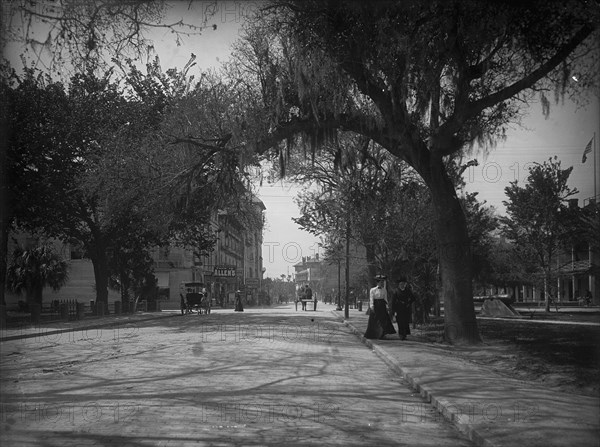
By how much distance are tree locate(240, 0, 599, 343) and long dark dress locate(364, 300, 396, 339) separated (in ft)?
7.90

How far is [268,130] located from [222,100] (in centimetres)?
258

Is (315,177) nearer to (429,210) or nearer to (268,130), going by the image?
(429,210)

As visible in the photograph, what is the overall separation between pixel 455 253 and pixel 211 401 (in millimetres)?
9777

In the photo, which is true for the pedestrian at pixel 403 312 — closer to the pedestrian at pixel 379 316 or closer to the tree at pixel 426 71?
→ the pedestrian at pixel 379 316

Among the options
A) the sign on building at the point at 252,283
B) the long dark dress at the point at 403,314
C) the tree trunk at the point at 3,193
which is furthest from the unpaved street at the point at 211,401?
the sign on building at the point at 252,283

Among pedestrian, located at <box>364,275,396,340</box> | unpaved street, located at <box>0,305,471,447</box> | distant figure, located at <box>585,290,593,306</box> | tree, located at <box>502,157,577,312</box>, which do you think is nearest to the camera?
unpaved street, located at <box>0,305,471,447</box>

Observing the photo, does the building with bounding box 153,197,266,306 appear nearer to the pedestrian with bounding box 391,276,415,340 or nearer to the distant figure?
the pedestrian with bounding box 391,276,415,340

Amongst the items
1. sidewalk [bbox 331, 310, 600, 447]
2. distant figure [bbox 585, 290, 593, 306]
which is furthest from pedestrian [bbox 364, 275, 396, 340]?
distant figure [bbox 585, 290, 593, 306]

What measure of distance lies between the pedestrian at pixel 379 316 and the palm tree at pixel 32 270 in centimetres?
3235

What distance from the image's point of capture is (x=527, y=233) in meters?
39.9

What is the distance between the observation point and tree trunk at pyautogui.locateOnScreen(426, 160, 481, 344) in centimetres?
1688

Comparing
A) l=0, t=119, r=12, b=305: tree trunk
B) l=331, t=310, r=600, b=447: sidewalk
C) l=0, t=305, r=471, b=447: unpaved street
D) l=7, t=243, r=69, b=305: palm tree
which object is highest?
l=0, t=119, r=12, b=305: tree trunk

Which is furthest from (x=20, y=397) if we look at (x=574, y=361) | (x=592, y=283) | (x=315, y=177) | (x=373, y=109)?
(x=592, y=283)

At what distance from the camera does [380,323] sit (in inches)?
771
